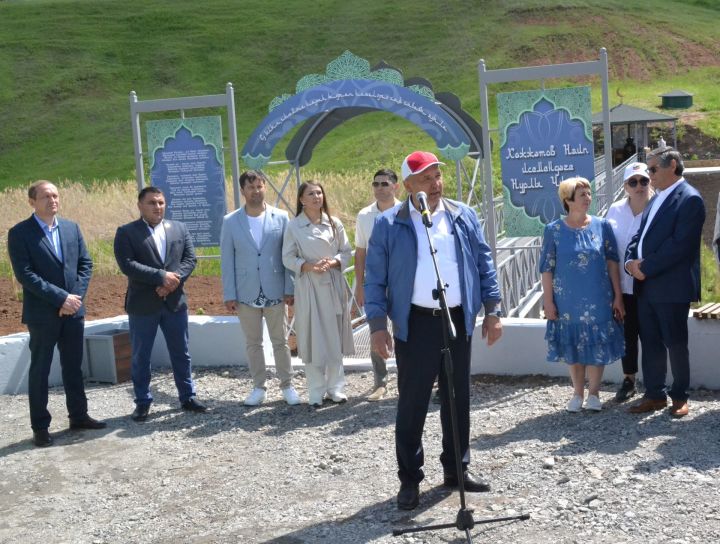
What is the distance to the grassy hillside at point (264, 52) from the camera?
54344mm

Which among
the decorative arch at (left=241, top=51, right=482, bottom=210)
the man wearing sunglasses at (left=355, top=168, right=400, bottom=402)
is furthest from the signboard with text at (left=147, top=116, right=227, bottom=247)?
the man wearing sunglasses at (left=355, top=168, right=400, bottom=402)

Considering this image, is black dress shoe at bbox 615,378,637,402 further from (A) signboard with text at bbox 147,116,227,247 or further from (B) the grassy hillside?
(B) the grassy hillside

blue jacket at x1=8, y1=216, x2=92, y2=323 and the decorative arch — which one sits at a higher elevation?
the decorative arch

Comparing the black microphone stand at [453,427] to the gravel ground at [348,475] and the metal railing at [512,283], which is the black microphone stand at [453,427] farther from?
the metal railing at [512,283]

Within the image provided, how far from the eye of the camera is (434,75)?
192ft

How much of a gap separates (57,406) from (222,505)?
3.19 metres

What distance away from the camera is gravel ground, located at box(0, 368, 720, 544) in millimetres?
5199

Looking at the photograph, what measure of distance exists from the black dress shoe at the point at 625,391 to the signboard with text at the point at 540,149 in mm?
1432

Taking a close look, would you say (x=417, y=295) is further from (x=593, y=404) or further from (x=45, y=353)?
(x=45, y=353)

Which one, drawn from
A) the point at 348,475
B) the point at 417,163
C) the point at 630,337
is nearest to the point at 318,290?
the point at 348,475

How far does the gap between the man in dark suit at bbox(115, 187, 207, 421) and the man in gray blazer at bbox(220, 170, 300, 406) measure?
36cm

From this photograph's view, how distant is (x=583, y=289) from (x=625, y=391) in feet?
3.00

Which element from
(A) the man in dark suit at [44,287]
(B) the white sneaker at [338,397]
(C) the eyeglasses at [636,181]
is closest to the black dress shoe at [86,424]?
(A) the man in dark suit at [44,287]

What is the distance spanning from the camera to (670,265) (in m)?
6.64
